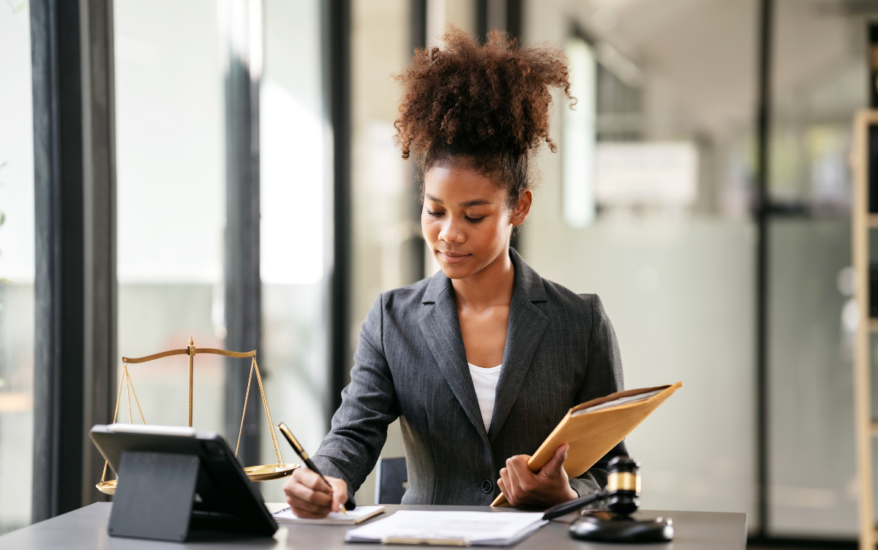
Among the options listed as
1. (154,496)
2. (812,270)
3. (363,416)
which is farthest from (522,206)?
(812,270)

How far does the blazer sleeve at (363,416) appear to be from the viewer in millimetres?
1473

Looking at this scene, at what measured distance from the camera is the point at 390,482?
191 centimetres

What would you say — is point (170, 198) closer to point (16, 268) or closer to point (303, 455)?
point (16, 268)

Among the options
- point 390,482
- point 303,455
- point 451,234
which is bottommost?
point 390,482

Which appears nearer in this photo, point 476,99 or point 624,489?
point 624,489

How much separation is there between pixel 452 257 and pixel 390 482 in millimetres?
629

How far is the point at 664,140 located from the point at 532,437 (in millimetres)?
2840

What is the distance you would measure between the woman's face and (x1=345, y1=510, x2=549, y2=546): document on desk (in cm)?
51

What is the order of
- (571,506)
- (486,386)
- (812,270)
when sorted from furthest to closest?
(812,270), (486,386), (571,506)

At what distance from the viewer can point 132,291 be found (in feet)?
7.16

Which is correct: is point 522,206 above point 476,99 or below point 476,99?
below

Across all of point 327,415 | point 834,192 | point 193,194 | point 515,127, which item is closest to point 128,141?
point 193,194

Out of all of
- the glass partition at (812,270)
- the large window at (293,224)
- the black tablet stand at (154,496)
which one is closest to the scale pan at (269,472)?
the black tablet stand at (154,496)

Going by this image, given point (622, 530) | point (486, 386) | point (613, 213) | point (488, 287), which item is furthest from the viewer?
point (613, 213)
